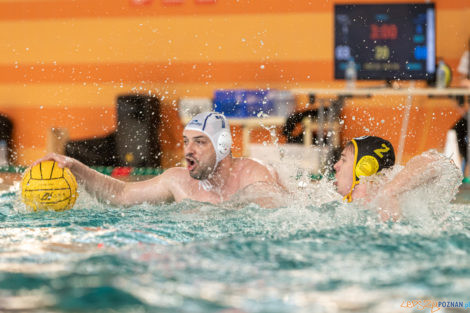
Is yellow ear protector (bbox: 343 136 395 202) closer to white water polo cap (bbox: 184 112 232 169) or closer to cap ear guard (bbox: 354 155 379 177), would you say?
cap ear guard (bbox: 354 155 379 177)

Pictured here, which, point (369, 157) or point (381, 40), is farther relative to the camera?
point (381, 40)

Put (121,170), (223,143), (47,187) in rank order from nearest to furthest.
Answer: (47,187) → (223,143) → (121,170)

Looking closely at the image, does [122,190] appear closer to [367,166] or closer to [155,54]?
[367,166]

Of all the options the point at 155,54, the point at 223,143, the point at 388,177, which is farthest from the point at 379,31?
the point at 388,177

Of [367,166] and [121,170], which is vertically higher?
[367,166]

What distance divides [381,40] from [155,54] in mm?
3039

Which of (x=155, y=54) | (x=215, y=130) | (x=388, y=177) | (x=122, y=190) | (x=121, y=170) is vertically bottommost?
(x=121, y=170)

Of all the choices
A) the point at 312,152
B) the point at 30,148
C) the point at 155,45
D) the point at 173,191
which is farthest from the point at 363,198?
the point at 30,148

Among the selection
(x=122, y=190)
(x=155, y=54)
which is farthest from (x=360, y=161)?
(x=155, y=54)

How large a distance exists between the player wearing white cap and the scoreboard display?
14.3 feet

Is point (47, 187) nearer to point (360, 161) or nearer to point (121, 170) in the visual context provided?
point (360, 161)

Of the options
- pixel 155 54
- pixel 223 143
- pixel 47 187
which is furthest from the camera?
pixel 155 54

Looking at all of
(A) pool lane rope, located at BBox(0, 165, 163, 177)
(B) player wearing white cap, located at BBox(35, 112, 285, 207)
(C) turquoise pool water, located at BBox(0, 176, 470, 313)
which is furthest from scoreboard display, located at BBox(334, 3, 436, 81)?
(C) turquoise pool water, located at BBox(0, 176, 470, 313)

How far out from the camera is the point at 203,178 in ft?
13.7
